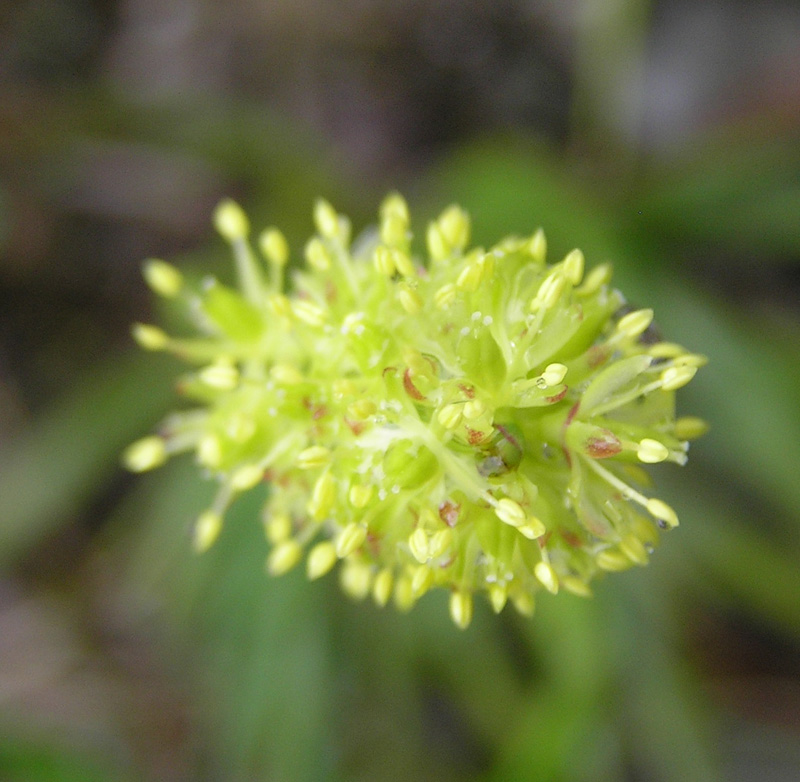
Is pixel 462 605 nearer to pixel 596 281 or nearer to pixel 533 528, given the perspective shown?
pixel 533 528

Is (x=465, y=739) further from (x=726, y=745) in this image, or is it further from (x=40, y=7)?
(x=40, y=7)

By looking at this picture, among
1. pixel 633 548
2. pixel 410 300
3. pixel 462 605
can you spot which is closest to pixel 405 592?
pixel 462 605

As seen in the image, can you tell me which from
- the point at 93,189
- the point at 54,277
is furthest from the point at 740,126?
the point at 54,277

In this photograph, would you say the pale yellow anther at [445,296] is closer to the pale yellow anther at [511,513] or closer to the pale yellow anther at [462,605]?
the pale yellow anther at [511,513]

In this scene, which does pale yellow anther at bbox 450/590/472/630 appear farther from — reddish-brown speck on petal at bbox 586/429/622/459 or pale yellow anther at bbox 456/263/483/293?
pale yellow anther at bbox 456/263/483/293

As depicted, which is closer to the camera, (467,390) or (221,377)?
(467,390)

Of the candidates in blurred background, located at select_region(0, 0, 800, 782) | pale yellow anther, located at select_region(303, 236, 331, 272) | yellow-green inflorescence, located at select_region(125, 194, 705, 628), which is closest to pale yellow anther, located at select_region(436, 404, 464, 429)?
yellow-green inflorescence, located at select_region(125, 194, 705, 628)
